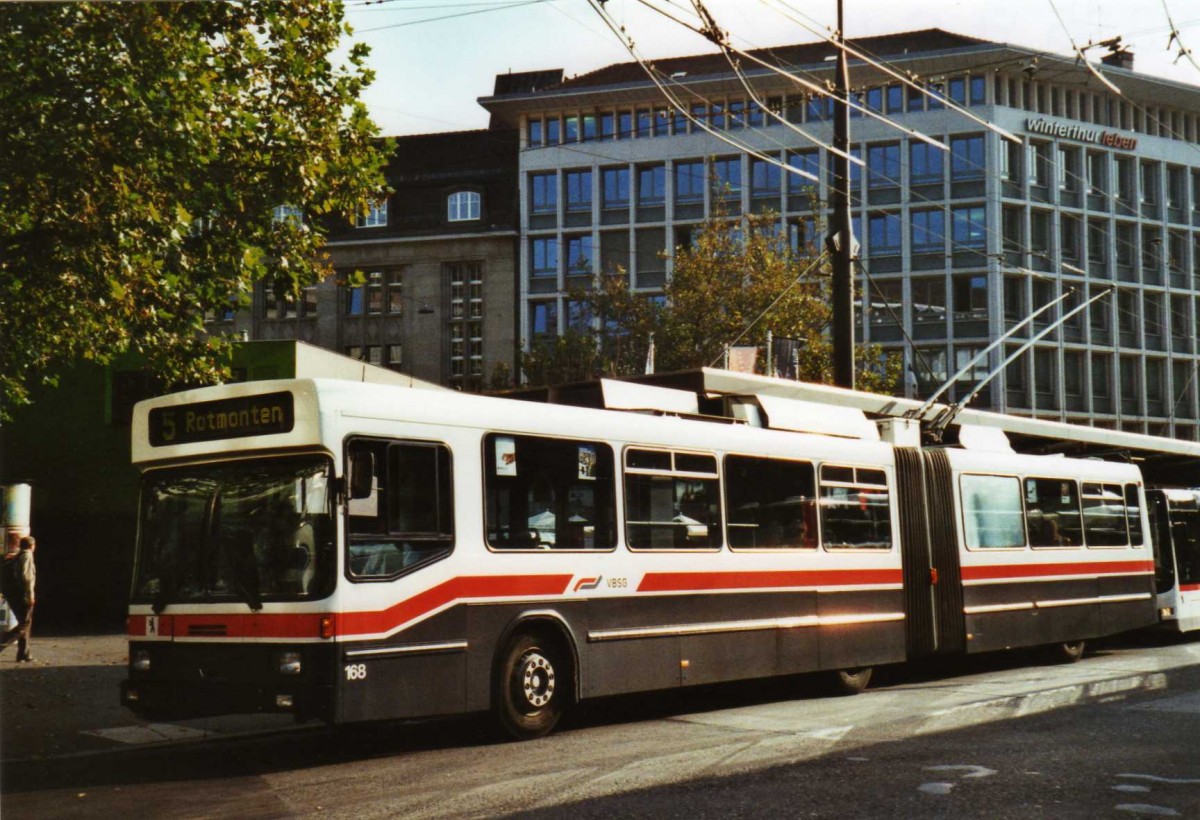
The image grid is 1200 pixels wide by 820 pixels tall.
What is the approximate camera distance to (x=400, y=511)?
10.4m

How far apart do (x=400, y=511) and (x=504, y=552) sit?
1058mm

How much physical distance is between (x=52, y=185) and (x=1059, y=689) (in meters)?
11.3

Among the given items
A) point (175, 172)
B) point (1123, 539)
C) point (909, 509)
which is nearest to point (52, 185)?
point (175, 172)

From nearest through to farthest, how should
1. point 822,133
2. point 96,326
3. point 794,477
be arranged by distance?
1. point 794,477
2. point 96,326
3. point 822,133

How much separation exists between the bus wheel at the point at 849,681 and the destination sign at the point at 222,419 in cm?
702

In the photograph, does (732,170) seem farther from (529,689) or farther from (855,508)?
(529,689)

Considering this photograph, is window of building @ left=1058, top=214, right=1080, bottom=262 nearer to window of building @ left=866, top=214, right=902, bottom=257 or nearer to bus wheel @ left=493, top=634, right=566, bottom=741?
window of building @ left=866, top=214, right=902, bottom=257

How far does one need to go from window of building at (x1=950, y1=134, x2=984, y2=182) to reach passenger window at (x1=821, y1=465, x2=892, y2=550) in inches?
1977

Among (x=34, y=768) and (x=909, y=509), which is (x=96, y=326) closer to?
(x=34, y=768)

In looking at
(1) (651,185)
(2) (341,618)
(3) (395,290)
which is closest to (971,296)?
(1) (651,185)

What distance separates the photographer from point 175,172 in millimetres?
17031

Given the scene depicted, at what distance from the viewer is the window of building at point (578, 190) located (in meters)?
67.3

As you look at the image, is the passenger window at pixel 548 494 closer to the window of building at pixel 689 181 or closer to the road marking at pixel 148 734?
the road marking at pixel 148 734

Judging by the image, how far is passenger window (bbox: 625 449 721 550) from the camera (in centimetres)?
1241
